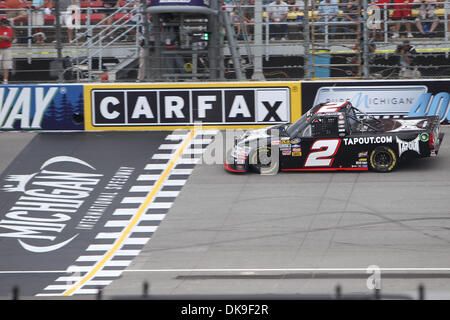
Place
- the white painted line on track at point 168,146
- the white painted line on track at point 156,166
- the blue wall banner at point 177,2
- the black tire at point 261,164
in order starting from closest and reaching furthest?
the black tire at point 261,164
the white painted line on track at point 156,166
the white painted line on track at point 168,146
the blue wall banner at point 177,2

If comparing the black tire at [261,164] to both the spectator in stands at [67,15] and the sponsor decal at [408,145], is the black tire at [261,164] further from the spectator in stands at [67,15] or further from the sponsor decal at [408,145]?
the spectator in stands at [67,15]

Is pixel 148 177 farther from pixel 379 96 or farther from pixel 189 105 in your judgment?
pixel 379 96

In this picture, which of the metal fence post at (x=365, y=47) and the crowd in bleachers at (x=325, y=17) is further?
the crowd in bleachers at (x=325, y=17)

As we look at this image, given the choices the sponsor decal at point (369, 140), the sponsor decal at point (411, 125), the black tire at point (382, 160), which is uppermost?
the sponsor decal at point (411, 125)

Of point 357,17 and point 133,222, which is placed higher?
point 357,17

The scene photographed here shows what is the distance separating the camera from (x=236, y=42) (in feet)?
60.5

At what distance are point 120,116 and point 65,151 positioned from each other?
5.99 ft

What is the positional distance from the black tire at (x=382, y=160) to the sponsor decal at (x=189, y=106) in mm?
3205

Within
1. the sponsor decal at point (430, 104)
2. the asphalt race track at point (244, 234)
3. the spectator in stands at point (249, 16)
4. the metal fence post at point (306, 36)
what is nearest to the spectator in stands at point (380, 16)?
the metal fence post at point (306, 36)

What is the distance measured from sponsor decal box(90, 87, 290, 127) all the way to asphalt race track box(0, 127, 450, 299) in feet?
4.92

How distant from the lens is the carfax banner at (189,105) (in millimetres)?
17328

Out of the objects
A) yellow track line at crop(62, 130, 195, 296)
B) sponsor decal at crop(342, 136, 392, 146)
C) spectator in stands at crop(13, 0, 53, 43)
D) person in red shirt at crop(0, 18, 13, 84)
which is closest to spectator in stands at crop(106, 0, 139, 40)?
spectator in stands at crop(13, 0, 53, 43)

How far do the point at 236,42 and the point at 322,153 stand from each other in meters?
4.95

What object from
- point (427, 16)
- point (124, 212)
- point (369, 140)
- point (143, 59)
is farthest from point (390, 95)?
point (124, 212)
